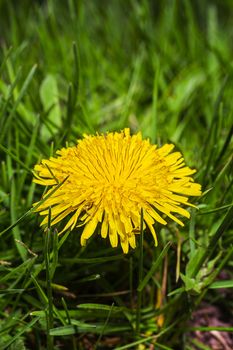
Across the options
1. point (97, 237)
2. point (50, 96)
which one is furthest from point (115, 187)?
point (50, 96)

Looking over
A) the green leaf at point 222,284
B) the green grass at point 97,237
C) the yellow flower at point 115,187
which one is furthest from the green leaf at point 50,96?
the green leaf at point 222,284

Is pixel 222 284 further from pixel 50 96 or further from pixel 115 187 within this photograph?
pixel 50 96

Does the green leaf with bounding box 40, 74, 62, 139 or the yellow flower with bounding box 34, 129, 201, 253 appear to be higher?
the green leaf with bounding box 40, 74, 62, 139

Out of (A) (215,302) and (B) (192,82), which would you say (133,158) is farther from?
(B) (192,82)

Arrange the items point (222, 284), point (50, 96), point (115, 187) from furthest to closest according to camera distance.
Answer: point (50, 96) → point (222, 284) → point (115, 187)

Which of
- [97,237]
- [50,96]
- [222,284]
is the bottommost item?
[222,284]

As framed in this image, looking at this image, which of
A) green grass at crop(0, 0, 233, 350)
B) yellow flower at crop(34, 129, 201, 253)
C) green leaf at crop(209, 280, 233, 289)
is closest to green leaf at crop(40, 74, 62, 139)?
green grass at crop(0, 0, 233, 350)

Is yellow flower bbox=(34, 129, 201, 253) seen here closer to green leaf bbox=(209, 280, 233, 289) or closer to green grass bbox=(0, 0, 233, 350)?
green grass bbox=(0, 0, 233, 350)
